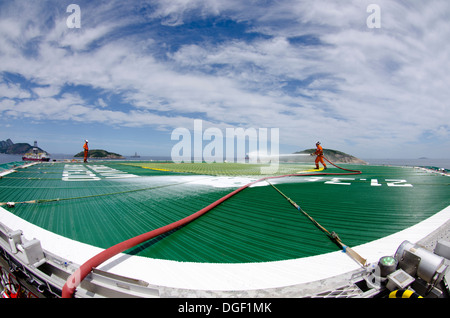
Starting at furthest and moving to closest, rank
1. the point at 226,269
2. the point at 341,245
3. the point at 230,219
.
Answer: the point at 230,219 < the point at 341,245 < the point at 226,269

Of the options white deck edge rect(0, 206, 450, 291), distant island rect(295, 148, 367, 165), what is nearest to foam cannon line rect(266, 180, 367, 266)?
white deck edge rect(0, 206, 450, 291)

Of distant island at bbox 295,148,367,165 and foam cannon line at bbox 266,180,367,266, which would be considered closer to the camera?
foam cannon line at bbox 266,180,367,266

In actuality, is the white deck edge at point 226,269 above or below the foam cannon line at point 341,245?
below

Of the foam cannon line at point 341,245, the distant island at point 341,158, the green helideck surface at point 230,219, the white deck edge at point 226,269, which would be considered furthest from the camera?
the distant island at point 341,158

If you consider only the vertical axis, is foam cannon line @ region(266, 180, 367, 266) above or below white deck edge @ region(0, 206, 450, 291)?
above

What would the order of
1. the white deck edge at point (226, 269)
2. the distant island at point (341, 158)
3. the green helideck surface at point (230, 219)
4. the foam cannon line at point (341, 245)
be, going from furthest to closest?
the distant island at point (341, 158) < the green helideck surface at point (230, 219) < the foam cannon line at point (341, 245) < the white deck edge at point (226, 269)

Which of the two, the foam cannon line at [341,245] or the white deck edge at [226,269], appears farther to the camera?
the foam cannon line at [341,245]

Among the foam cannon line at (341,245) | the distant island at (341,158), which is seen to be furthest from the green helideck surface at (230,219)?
the distant island at (341,158)

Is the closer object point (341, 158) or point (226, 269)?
point (226, 269)

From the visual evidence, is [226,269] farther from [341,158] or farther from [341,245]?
[341,158]

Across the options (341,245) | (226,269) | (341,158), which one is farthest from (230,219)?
(341,158)

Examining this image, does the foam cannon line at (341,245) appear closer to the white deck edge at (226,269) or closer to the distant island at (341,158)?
the white deck edge at (226,269)

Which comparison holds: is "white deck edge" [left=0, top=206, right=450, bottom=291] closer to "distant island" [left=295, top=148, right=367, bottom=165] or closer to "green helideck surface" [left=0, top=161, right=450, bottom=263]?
"green helideck surface" [left=0, top=161, right=450, bottom=263]
